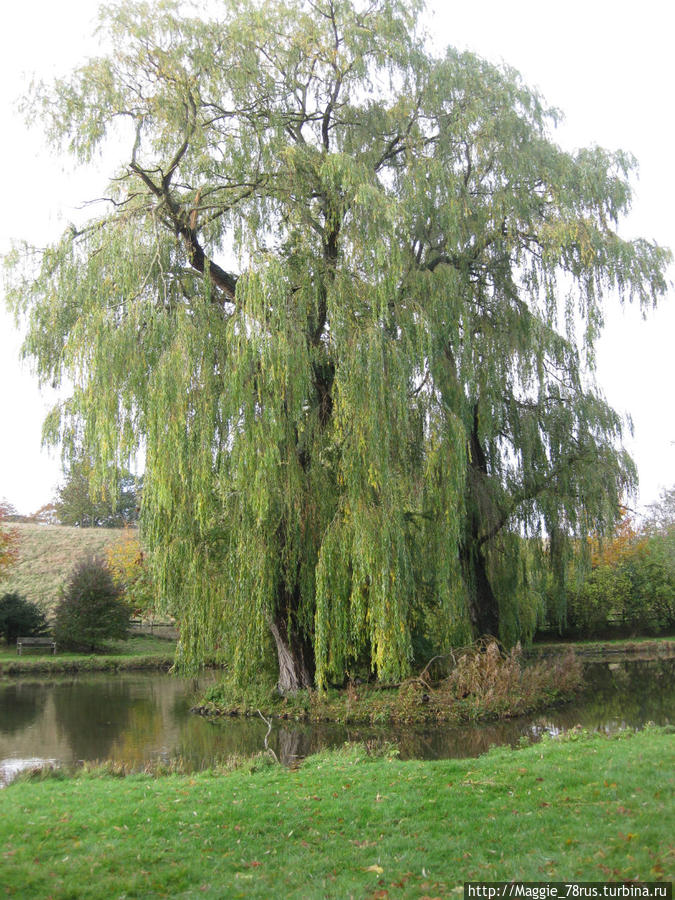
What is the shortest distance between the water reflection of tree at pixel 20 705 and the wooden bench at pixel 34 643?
15.7ft

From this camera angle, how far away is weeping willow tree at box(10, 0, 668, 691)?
1063 centimetres

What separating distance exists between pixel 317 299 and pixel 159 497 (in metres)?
4.17

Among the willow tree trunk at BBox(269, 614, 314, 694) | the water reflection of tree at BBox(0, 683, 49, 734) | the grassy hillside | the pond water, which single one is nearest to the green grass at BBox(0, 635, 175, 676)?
the water reflection of tree at BBox(0, 683, 49, 734)

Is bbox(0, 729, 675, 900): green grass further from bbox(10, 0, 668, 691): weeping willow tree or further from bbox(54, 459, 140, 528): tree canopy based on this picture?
bbox(54, 459, 140, 528): tree canopy

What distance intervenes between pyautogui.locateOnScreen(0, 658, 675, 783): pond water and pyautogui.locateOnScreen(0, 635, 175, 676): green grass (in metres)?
4.27

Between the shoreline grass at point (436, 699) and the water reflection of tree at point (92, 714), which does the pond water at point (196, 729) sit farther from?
the shoreline grass at point (436, 699)

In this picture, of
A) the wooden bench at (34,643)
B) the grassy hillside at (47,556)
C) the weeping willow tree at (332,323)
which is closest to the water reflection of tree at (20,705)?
the weeping willow tree at (332,323)

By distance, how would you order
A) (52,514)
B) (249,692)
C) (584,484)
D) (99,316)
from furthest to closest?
(52,514), (249,692), (584,484), (99,316)

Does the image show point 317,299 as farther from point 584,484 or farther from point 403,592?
point 584,484

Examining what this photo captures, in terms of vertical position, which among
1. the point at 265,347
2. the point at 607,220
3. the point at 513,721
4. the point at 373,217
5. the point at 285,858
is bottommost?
the point at 513,721

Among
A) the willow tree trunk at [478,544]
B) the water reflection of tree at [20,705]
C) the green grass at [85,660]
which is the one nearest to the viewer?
the water reflection of tree at [20,705]

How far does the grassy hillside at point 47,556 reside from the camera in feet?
103

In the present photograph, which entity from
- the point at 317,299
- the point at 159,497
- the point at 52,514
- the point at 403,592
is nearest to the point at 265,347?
the point at 317,299

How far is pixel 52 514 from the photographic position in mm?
61250
